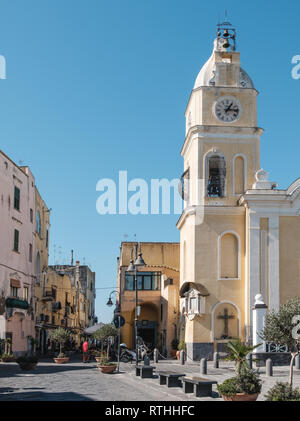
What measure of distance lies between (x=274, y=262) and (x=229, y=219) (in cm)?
361

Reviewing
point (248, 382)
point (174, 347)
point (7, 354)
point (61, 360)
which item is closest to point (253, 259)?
point (174, 347)

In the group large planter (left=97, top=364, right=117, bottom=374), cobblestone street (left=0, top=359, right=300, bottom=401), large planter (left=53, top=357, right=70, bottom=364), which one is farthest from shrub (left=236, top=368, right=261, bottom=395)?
large planter (left=53, top=357, right=70, bottom=364)

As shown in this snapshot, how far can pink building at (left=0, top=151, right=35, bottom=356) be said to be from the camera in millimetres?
36156

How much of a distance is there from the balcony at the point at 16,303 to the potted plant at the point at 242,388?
2262 cm

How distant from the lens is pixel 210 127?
1485 inches

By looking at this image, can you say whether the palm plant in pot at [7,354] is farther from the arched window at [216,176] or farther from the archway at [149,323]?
the archway at [149,323]

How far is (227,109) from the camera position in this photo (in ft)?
125

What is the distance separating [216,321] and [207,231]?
5137mm

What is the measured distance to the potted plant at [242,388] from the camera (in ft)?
50.6

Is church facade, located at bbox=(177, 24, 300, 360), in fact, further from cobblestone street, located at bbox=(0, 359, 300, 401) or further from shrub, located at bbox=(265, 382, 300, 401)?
shrub, located at bbox=(265, 382, 300, 401)

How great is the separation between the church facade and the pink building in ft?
33.1

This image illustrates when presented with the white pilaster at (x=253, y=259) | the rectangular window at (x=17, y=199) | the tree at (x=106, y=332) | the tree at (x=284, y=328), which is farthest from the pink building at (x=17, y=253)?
the tree at (x=284, y=328)

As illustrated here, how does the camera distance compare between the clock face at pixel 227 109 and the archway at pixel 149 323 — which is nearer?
the clock face at pixel 227 109
